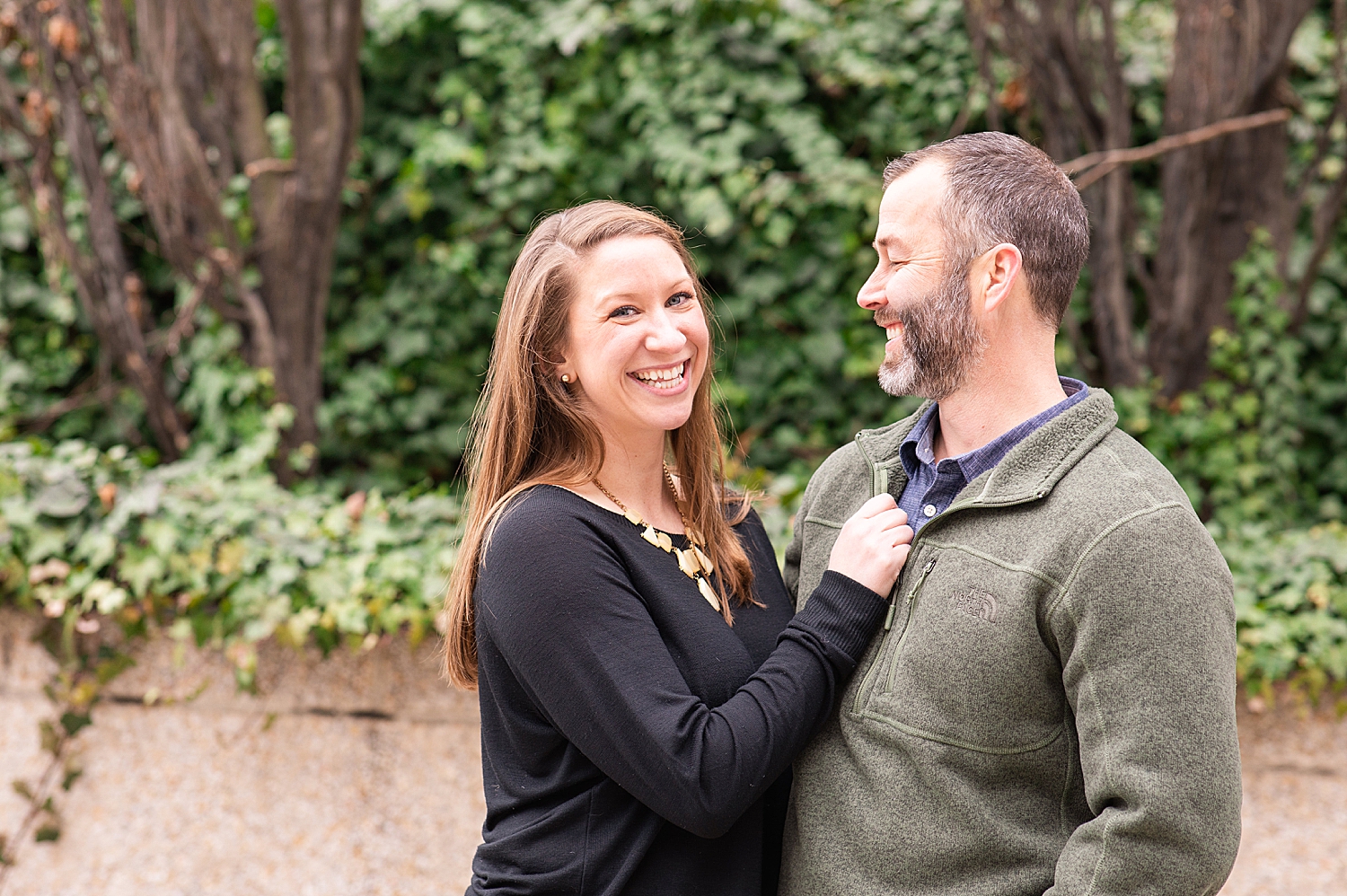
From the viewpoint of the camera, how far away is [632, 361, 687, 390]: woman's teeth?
171 cm

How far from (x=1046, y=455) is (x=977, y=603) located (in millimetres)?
225

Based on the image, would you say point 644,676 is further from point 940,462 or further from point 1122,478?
point 1122,478

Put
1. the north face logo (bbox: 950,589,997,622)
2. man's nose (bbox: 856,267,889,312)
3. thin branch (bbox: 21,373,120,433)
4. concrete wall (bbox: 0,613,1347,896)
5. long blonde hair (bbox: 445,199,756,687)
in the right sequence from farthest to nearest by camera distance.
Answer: thin branch (bbox: 21,373,120,433), concrete wall (bbox: 0,613,1347,896), long blonde hair (bbox: 445,199,756,687), man's nose (bbox: 856,267,889,312), the north face logo (bbox: 950,589,997,622)

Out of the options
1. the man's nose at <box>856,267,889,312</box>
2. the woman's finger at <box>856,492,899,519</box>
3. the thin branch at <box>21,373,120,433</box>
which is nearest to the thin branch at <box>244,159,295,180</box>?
the thin branch at <box>21,373,120,433</box>

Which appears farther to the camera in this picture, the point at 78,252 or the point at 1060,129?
the point at 78,252

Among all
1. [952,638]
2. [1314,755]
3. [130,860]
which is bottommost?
[130,860]

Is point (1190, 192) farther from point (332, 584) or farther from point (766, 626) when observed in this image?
point (332, 584)

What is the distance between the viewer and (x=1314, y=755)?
9.05ft

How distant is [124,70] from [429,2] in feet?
3.87

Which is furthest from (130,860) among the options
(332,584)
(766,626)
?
(766,626)

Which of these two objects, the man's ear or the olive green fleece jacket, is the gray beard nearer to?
the man's ear

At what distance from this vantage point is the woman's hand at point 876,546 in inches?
60.4

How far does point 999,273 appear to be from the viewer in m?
1.51

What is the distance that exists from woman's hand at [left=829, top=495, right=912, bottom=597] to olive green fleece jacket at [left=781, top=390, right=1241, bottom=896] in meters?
0.03
